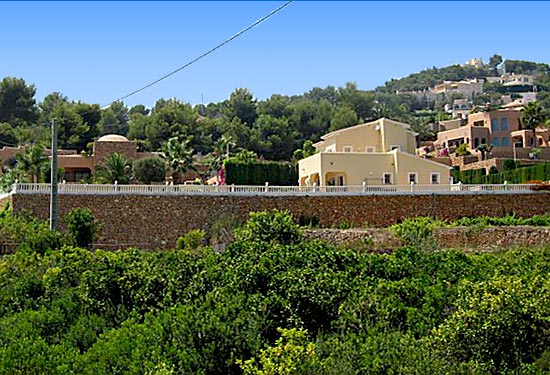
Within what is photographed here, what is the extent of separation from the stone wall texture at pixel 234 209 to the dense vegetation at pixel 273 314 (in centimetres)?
899

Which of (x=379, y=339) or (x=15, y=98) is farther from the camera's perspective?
(x=15, y=98)

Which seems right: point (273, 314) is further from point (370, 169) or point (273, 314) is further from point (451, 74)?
point (451, 74)

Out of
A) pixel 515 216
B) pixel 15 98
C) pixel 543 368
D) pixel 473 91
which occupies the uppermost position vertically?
pixel 473 91

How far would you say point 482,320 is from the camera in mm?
9461

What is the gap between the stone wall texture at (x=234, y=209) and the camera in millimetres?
26016

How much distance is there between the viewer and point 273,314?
37.8ft

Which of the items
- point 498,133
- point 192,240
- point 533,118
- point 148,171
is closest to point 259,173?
point 148,171

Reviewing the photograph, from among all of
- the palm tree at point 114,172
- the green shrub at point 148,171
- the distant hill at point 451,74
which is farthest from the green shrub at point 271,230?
the distant hill at point 451,74

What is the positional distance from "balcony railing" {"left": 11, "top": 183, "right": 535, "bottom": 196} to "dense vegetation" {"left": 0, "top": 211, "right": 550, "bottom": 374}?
29.8 ft

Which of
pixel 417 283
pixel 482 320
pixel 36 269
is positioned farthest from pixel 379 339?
pixel 36 269

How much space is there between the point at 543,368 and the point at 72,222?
1763 centimetres

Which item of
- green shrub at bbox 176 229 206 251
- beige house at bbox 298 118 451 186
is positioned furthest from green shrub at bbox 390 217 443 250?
green shrub at bbox 176 229 206 251

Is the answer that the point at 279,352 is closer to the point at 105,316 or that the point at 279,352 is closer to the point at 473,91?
the point at 105,316

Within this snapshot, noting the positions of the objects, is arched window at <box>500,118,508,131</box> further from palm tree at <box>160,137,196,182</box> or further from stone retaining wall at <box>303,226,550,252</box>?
stone retaining wall at <box>303,226,550,252</box>
